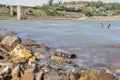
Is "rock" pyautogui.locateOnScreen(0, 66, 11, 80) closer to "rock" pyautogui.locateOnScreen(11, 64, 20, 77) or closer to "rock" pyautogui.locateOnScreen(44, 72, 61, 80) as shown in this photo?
"rock" pyautogui.locateOnScreen(11, 64, 20, 77)

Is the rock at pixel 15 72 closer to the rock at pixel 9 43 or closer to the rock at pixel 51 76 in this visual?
the rock at pixel 51 76

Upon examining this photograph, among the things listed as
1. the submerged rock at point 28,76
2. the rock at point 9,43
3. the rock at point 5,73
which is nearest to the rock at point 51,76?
the submerged rock at point 28,76

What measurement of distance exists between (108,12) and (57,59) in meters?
153

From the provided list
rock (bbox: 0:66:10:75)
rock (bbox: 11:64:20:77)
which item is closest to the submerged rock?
rock (bbox: 11:64:20:77)

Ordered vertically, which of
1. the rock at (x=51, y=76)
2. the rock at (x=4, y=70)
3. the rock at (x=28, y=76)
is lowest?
the rock at (x=51, y=76)

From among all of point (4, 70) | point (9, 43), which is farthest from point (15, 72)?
point (9, 43)

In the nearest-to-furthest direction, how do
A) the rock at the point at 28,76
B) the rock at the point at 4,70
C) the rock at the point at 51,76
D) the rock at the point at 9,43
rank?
the rock at the point at 28,76
the rock at the point at 51,76
the rock at the point at 4,70
the rock at the point at 9,43

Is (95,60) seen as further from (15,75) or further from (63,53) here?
(15,75)

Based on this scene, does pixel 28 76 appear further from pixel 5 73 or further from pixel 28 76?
pixel 5 73

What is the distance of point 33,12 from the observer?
456 ft

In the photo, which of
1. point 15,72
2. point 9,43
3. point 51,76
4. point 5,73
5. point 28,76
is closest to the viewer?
point 28,76

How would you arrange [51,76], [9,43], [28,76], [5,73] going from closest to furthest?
[28,76]
[5,73]
[51,76]
[9,43]

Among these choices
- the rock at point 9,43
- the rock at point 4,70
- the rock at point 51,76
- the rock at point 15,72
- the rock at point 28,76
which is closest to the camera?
the rock at point 28,76

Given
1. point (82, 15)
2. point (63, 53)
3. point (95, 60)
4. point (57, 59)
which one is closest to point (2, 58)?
point (57, 59)
